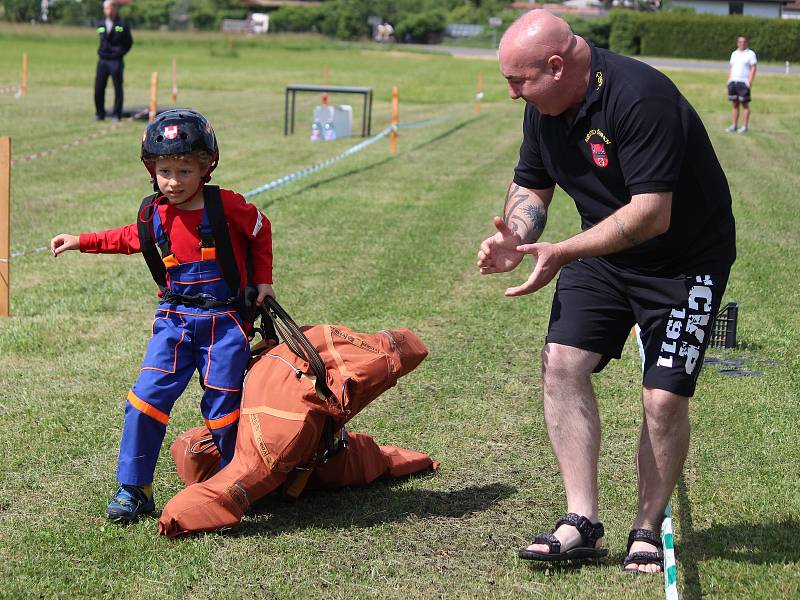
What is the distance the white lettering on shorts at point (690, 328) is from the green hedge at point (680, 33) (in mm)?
63816

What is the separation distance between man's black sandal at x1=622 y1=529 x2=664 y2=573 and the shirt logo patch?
141 centimetres

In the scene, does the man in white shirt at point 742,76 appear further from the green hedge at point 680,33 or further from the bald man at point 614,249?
the green hedge at point 680,33

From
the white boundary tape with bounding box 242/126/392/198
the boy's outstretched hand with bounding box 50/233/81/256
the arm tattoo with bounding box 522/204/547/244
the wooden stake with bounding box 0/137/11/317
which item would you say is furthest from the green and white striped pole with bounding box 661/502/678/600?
the white boundary tape with bounding box 242/126/392/198

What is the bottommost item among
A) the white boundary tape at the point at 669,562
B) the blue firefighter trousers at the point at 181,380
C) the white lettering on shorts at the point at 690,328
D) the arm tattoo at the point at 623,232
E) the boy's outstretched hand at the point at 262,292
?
the white boundary tape at the point at 669,562

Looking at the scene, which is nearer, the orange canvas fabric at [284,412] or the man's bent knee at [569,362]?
the man's bent knee at [569,362]

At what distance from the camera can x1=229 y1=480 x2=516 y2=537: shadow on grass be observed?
4.72m

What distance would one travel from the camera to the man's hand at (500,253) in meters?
4.37

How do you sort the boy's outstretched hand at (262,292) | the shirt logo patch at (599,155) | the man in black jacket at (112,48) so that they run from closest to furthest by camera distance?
1. the shirt logo patch at (599,155)
2. the boy's outstretched hand at (262,292)
3. the man in black jacket at (112,48)

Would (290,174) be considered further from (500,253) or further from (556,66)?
(556,66)

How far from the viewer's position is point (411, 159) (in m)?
18.7

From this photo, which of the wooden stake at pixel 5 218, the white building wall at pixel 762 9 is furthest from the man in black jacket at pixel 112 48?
the white building wall at pixel 762 9

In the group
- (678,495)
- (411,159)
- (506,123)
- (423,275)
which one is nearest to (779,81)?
(506,123)

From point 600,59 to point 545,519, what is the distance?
1.94m

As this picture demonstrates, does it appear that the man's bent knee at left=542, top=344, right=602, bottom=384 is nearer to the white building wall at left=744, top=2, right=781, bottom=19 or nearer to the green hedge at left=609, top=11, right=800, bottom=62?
the green hedge at left=609, top=11, right=800, bottom=62
